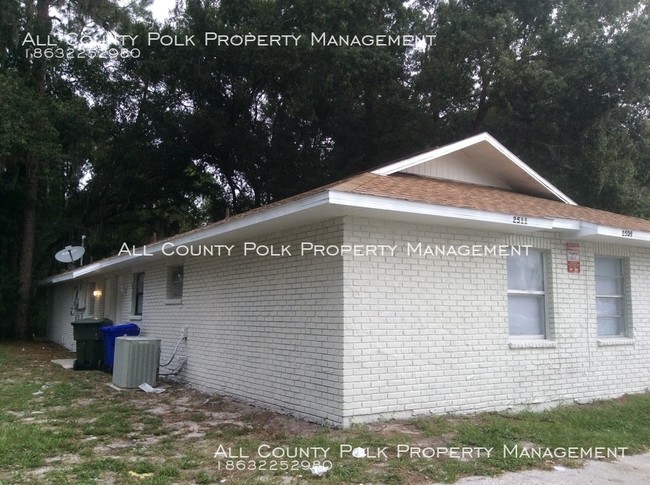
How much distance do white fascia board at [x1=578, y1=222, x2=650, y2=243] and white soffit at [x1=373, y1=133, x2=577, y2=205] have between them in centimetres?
198

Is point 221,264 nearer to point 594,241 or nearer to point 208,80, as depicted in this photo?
point 594,241

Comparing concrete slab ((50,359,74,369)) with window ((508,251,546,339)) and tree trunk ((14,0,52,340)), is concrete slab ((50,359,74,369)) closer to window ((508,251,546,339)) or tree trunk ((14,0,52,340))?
tree trunk ((14,0,52,340))

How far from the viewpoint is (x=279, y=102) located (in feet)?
73.4

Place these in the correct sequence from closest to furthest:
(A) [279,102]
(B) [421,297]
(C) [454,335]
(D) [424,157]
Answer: (B) [421,297] → (C) [454,335] → (D) [424,157] → (A) [279,102]

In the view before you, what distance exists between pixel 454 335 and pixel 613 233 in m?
3.02

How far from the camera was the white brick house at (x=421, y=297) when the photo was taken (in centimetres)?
684

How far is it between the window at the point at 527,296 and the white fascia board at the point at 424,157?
2.08 metres

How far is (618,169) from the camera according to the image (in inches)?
693

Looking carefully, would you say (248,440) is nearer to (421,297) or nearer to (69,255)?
(421,297)

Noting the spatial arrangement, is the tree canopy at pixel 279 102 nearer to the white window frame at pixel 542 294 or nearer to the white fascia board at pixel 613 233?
the white fascia board at pixel 613 233

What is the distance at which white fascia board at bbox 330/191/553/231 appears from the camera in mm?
6152

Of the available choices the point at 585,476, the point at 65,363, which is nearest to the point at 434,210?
the point at 585,476

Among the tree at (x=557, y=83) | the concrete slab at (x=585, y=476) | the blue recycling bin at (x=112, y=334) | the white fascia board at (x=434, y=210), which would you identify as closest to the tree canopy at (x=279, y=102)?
the tree at (x=557, y=83)

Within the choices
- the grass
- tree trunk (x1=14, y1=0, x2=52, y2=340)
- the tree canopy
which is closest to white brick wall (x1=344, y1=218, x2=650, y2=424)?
the grass
